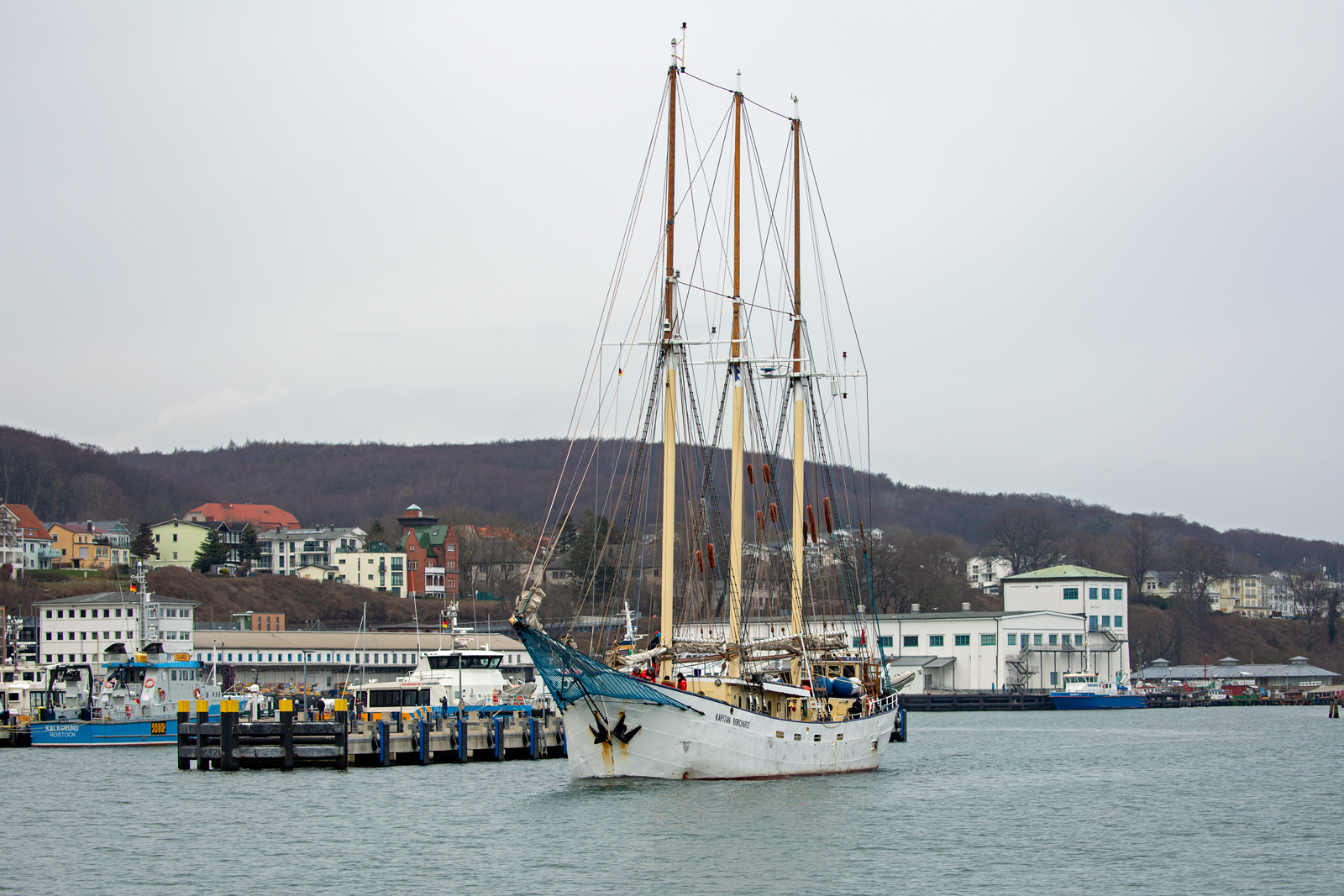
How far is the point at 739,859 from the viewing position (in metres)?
34.5

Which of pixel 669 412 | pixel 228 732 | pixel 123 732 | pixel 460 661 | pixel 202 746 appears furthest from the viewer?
pixel 460 661

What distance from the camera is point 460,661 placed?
71188 mm

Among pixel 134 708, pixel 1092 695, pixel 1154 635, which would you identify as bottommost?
pixel 1092 695

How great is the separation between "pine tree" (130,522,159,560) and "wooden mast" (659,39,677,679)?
509 feet

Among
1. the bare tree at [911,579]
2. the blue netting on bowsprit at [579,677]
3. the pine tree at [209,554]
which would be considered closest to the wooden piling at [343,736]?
the blue netting on bowsprit at [579,677]

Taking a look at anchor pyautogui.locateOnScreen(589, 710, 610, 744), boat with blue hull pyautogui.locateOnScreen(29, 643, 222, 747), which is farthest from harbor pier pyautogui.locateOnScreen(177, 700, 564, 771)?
anchor pyautogui.locateOnScreen(589, 710, 610, 744)

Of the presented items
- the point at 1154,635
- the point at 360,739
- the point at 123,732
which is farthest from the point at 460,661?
the point at 1154,635

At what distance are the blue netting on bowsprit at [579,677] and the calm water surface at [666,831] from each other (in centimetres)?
295

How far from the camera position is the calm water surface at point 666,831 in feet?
107

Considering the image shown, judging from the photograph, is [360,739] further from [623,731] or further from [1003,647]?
[1003,647]

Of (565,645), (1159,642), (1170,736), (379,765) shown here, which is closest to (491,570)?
(1159,642)

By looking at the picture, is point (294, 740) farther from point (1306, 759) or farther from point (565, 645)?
point (1306, 759)

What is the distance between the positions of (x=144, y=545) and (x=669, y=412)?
513ft

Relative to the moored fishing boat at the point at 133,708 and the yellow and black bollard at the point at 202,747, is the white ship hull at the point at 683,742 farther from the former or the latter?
the moored fishing boat at the point at 133,708
